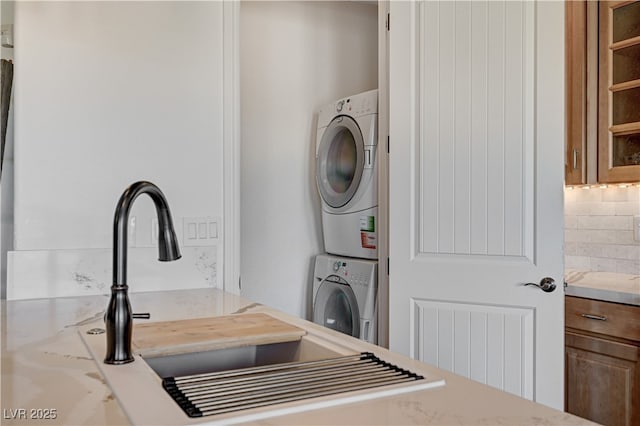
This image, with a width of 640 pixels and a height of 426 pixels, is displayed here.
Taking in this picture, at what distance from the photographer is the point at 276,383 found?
0.90m

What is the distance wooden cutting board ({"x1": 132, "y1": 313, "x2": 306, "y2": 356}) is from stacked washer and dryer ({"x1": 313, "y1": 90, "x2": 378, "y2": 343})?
4.61 ft

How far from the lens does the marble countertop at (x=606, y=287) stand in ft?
6.57

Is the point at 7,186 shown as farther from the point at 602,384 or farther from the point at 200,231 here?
the point at 602,384

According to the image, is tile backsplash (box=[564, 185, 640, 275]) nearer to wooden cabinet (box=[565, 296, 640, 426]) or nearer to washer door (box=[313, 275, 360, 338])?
wooden cabinet (box=[565, 296, 640, 426])

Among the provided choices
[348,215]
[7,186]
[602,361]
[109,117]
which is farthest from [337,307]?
[7,186]

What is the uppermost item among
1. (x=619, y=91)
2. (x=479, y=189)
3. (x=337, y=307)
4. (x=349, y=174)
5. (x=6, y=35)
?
(x=6, y=35)

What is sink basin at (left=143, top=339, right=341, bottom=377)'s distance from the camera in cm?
123

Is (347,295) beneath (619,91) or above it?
beneath

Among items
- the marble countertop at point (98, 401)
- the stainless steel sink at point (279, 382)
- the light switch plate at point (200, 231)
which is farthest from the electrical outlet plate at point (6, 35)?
the stainless steel sink at point (279, 382)

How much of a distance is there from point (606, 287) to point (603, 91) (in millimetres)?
834

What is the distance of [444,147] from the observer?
7.04 ft

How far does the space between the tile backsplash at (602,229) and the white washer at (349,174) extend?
999 mm

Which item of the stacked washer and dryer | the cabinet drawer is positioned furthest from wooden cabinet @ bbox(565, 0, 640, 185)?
the stacked washer and dryer

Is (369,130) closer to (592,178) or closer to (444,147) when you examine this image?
(444,147)
